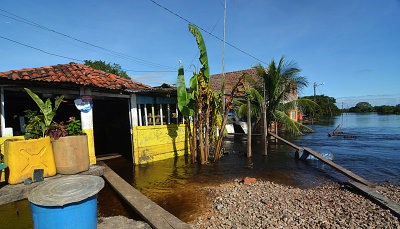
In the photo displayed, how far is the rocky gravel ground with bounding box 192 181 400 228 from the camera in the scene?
11.5 ft

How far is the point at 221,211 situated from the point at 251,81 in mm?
12632

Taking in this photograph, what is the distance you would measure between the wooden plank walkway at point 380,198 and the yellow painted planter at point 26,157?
6.95 meters

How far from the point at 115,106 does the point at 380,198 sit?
10.6m

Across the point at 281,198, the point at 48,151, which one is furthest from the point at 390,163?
the point at 48,151

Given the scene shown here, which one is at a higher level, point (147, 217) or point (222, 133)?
point (222, 133)

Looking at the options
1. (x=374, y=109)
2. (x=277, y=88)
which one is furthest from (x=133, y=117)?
(x=374, y=109)

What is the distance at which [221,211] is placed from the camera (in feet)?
13.2

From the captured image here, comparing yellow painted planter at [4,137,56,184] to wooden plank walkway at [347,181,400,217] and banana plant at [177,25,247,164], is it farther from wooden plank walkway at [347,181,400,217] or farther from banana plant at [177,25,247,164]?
wooden plank walkway at [347,181,400,217]

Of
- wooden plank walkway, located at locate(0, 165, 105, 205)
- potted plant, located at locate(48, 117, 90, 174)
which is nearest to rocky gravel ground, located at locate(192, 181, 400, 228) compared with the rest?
potted plant, located at locate(48, 117, 90, 174)

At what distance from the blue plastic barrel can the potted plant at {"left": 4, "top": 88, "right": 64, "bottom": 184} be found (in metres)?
2.10

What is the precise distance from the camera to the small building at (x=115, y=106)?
5.95m

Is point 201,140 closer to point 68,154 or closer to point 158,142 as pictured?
point 158,142

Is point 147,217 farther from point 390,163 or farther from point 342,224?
point 390,163

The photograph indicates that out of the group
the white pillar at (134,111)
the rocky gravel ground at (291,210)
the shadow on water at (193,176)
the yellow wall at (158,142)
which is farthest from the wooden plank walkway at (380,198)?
the white pillar at (134,111)
